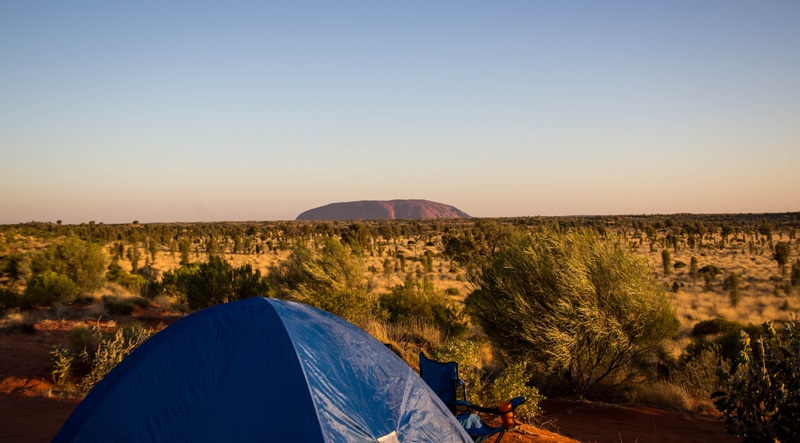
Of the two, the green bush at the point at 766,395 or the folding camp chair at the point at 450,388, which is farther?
the folding camp chair at the point at 450,388

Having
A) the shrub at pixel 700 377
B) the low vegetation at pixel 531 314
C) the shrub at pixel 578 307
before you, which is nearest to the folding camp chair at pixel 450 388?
the low vegetation at pixel 531 314

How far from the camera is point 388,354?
539 centimetres

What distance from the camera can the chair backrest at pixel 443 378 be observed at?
22.2ft

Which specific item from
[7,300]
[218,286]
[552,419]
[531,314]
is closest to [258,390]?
[552,419]

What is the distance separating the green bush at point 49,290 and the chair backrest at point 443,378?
17.8m

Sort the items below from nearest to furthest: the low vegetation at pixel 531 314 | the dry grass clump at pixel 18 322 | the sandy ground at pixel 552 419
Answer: the sandy ground at pixel 552 419, the low vegetation at pixel 531 314, the dry grass clump at pixel 18 322

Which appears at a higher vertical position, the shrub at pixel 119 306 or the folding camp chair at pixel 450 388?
the folding camp chair at pixel 450 388

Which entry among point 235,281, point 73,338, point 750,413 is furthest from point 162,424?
point 235,281

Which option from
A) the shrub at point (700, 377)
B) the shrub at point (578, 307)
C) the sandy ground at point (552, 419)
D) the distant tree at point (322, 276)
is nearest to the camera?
the sandy ground at point (552, 419)

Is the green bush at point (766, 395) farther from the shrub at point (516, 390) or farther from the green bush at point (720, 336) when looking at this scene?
the green bush at point (720, 336)

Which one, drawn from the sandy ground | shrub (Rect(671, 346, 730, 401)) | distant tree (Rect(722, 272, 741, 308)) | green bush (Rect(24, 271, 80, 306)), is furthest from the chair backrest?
distant tree (Rect(722, 272, 741, 308))

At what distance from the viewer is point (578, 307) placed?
33.0 ft

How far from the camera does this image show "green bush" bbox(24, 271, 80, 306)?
756 inches

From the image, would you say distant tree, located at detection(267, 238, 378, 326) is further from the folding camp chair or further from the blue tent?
the blue tent
